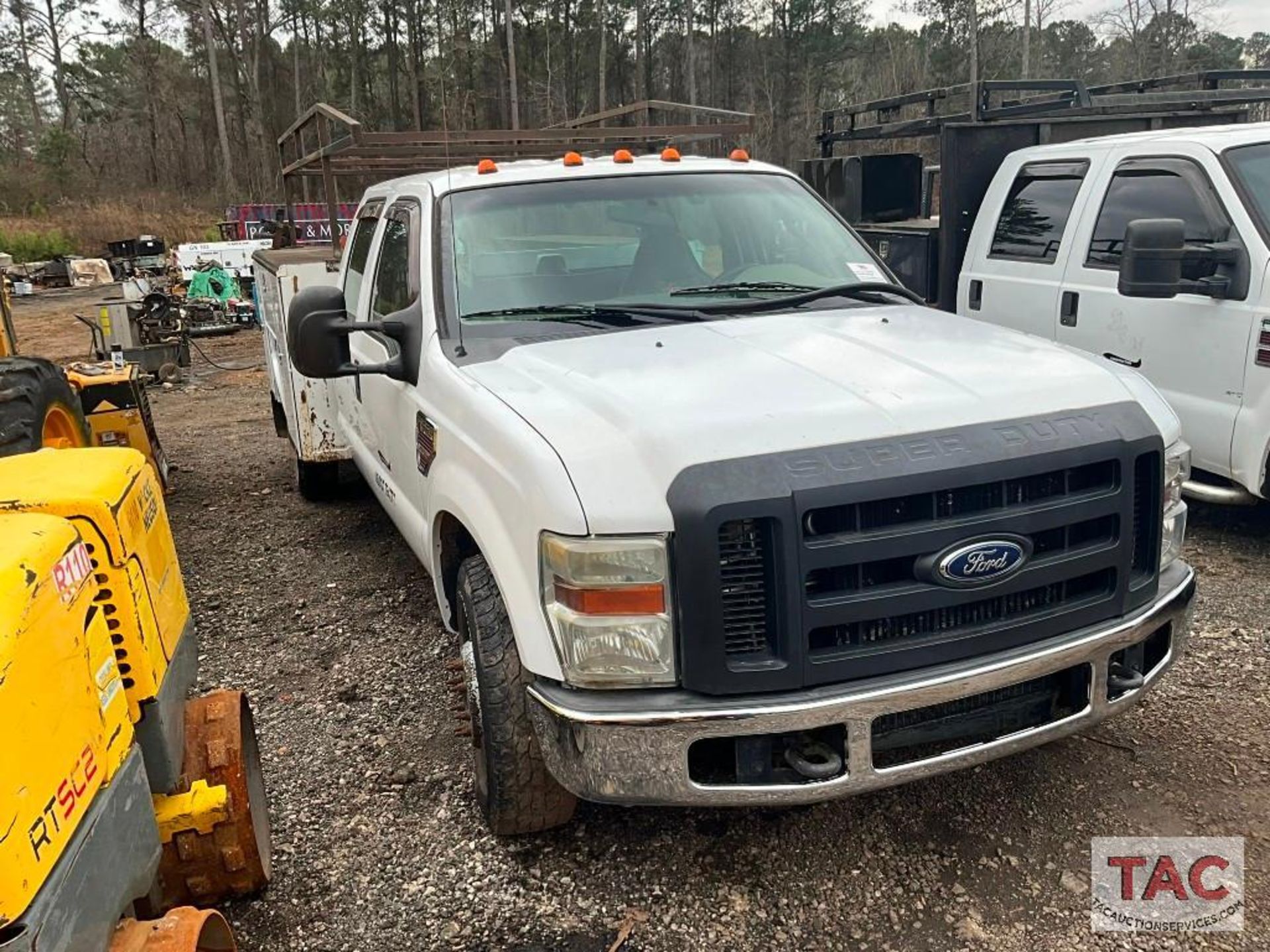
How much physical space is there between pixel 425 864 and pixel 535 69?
169 feet

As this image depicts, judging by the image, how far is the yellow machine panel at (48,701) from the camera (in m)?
1.63

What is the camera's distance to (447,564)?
11.3 ft

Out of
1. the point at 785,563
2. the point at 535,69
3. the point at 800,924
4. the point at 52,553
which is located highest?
the point at 535,69

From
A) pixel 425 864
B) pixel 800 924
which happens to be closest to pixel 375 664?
pixel 425 864

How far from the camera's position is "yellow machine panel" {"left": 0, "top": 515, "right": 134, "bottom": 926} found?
5.34 feet

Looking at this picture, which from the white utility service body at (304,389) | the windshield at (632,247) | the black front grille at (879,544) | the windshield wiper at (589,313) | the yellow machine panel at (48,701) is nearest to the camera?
the yellow machine panel at (48,701)

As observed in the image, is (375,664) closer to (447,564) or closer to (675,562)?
(447,564)

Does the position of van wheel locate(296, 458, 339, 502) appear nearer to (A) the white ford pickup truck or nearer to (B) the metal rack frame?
(A) the white ford pickup truck

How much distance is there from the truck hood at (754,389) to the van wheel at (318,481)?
3.64 m

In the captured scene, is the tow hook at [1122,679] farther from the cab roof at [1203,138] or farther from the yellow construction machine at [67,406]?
the yellow construction machine at [67,406]

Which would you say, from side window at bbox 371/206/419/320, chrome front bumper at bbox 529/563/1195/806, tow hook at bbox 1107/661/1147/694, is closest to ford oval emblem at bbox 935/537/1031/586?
chrome front bumper at bbox 529/563/1195/806

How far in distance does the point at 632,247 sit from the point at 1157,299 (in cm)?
275

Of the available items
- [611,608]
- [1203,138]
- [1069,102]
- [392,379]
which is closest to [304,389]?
[392,379]
